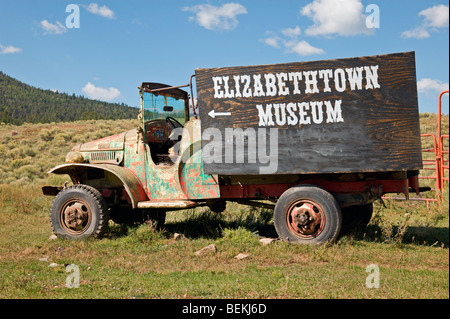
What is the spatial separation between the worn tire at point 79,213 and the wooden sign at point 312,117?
2.18m

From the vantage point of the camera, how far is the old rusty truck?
5.72 meters

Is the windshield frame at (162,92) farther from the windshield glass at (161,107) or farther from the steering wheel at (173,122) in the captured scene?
the steering wheel at (173,122)

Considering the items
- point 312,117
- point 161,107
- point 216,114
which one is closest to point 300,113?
point 312,117

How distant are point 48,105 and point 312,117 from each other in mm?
71060

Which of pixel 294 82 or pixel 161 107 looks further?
pixel 161 107

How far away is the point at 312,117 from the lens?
19.5ft

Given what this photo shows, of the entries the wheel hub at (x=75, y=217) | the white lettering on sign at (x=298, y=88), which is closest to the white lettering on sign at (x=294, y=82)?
the white lettering on sign at (x=298, y=88)

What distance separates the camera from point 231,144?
20.4 ft

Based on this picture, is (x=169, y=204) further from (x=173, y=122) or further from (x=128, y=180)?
(x=173, y=122)

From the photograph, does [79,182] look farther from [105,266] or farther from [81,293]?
[81,293]

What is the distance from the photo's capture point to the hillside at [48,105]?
205 ft

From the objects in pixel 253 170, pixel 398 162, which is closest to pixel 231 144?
pixel 253 170

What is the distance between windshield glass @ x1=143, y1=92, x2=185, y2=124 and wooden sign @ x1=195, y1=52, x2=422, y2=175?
1630 millimetres
